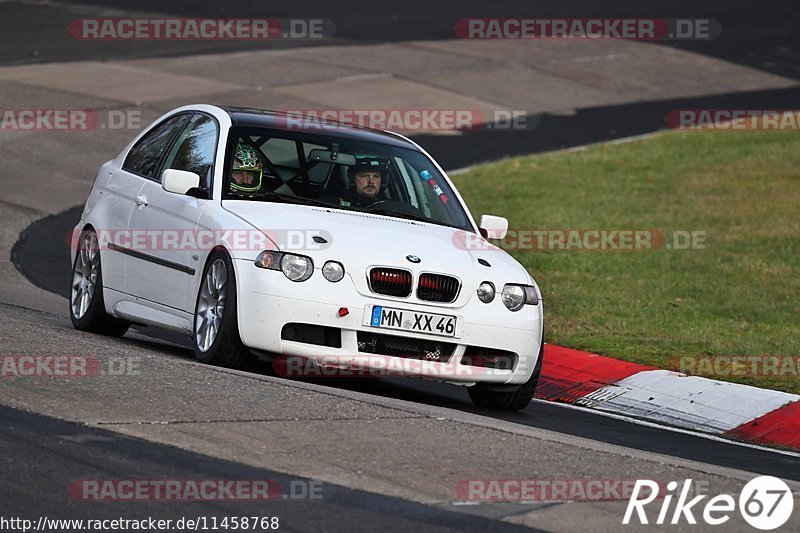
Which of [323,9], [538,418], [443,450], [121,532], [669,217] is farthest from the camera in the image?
[323,9]

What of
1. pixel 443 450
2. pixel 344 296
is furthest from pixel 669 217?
pixel 443 450

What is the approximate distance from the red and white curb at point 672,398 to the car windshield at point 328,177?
174 cm

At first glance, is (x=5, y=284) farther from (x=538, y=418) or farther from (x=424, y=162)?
(x=538, y=418)

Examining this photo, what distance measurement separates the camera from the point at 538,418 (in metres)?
9.84

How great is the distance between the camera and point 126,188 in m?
10.8

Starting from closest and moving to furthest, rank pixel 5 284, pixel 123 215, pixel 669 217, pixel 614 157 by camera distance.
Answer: pixel 123 215 → pixel 5 284 → pixel 669 217 → pixel 614 157

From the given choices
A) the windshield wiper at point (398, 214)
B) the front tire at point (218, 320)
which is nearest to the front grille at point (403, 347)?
the front tire at point (218, 320)

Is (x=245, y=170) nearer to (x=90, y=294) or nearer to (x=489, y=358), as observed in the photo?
(x=90, y=294)

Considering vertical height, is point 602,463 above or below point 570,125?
below

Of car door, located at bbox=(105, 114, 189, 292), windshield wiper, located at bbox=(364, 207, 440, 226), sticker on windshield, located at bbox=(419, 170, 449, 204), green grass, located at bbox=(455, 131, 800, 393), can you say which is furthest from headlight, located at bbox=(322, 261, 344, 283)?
green grass, located at bbox=(455, 131, 800, 393)

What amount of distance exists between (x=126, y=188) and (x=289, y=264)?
7.48ft

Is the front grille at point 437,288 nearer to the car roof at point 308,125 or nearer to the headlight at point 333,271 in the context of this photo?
the headlight at point 333,271

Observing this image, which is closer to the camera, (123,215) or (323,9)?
(123,215)

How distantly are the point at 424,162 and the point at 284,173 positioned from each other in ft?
3.73
